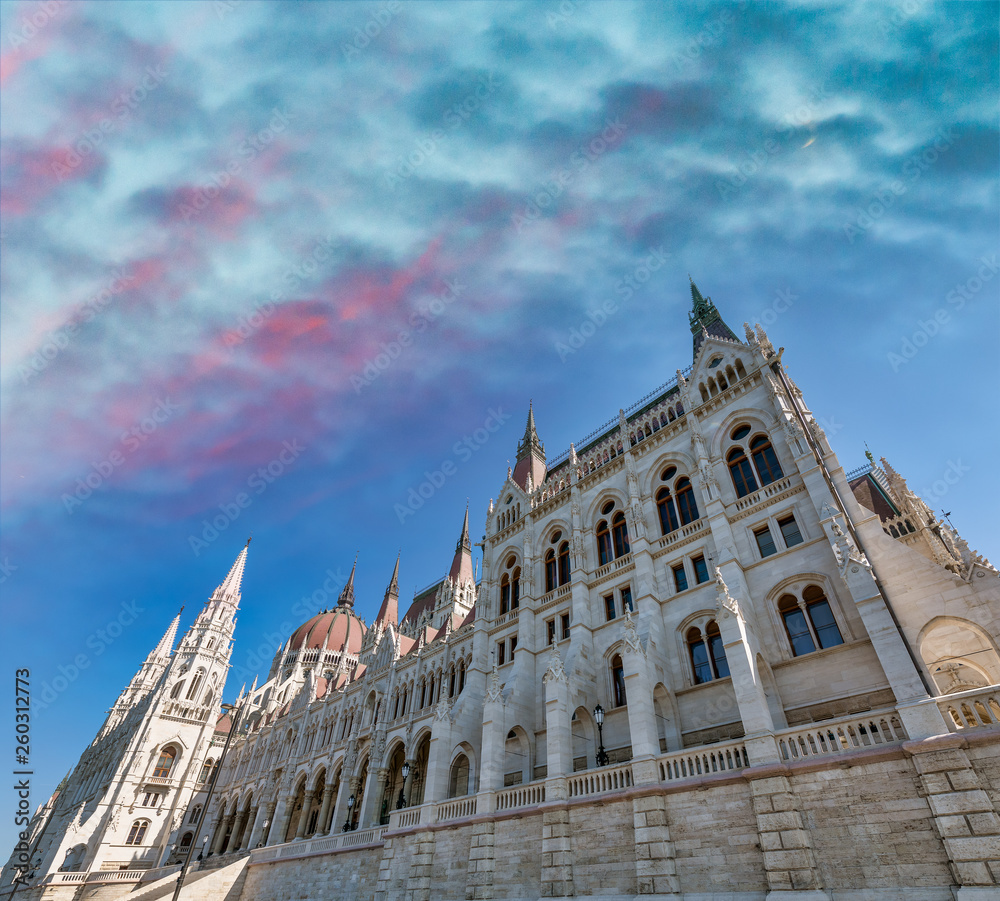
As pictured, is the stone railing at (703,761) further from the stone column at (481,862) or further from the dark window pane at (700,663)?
the stone column at (481,862)

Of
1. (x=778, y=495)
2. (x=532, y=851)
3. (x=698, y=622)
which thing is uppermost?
(x=778, y=495)

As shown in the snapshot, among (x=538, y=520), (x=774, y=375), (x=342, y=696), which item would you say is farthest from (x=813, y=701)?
(x=342, y=696)

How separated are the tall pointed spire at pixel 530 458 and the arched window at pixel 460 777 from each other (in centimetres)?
1670

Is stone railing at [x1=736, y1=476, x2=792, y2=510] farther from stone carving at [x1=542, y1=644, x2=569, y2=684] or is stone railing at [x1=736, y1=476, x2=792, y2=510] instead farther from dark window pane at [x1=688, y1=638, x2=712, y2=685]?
stone carving at [x1=542, y1=644, x2=569, y2=684]

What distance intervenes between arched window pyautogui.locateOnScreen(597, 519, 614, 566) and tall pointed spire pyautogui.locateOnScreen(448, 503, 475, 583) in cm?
2821

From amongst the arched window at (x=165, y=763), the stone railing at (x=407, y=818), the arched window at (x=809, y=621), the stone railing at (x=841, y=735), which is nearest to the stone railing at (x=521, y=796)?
the stone railing at (x=407, y=818)

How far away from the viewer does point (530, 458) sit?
4053 cm

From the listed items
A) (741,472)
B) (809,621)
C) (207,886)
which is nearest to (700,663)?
(809,621)

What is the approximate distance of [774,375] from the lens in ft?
76.0

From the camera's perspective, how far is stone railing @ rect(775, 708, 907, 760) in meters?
12.6

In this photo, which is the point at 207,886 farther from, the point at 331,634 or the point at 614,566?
the point at 331,634

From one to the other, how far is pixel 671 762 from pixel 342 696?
32231 millimetres

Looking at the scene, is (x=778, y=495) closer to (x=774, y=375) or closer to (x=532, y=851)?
(x=774, y=375)

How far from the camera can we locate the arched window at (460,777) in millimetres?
27594
